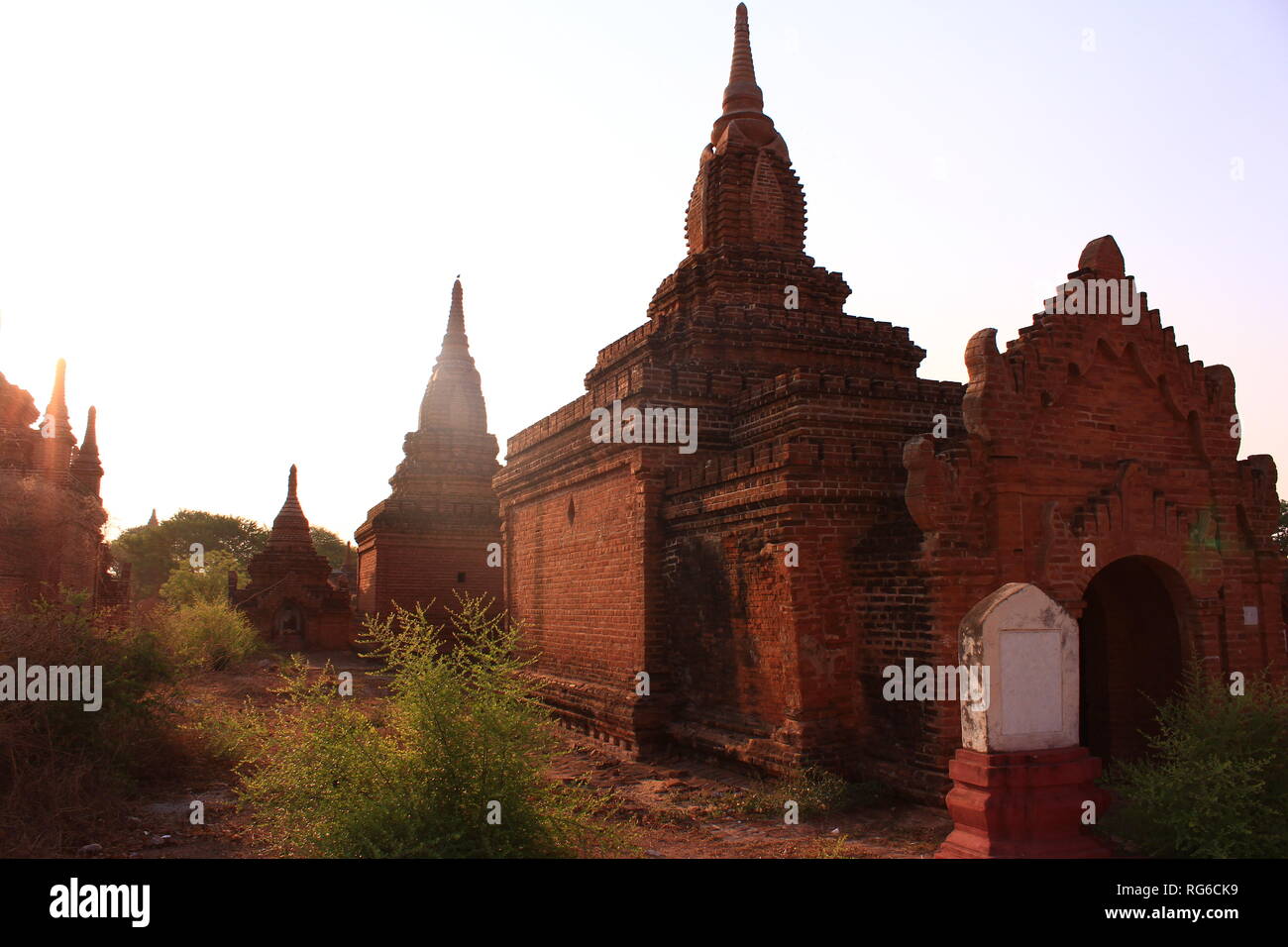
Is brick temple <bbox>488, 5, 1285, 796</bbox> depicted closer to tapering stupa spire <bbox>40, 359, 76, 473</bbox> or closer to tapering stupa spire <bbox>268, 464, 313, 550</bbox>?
tapering stupa spire <bbox>40, 359, 76, 473</bbox>

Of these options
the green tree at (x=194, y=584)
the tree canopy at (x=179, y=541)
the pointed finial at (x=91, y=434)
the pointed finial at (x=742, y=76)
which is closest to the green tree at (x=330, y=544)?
the tree canopy at (x=179, y=541)

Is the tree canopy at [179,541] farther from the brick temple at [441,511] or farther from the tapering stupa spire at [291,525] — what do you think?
the brick temple at [441,511]

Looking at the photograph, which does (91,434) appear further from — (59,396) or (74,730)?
(74,730)

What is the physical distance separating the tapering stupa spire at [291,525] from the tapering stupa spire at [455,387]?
5475 millimetres

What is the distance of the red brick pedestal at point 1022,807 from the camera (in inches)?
225

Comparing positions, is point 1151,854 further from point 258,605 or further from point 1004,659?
point 258,605

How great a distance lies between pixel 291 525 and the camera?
98.5 feet

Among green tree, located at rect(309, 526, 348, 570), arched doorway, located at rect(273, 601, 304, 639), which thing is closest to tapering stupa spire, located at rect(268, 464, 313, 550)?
arched doorway, located at rect(273, 601, 304, 639)

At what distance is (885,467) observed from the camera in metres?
9.99

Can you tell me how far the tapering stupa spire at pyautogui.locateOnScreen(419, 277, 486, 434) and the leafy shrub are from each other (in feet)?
55.2

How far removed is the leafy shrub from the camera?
Answer: 316 inches

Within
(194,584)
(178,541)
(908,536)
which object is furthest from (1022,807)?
(178,541)

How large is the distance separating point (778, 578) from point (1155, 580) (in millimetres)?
4012
